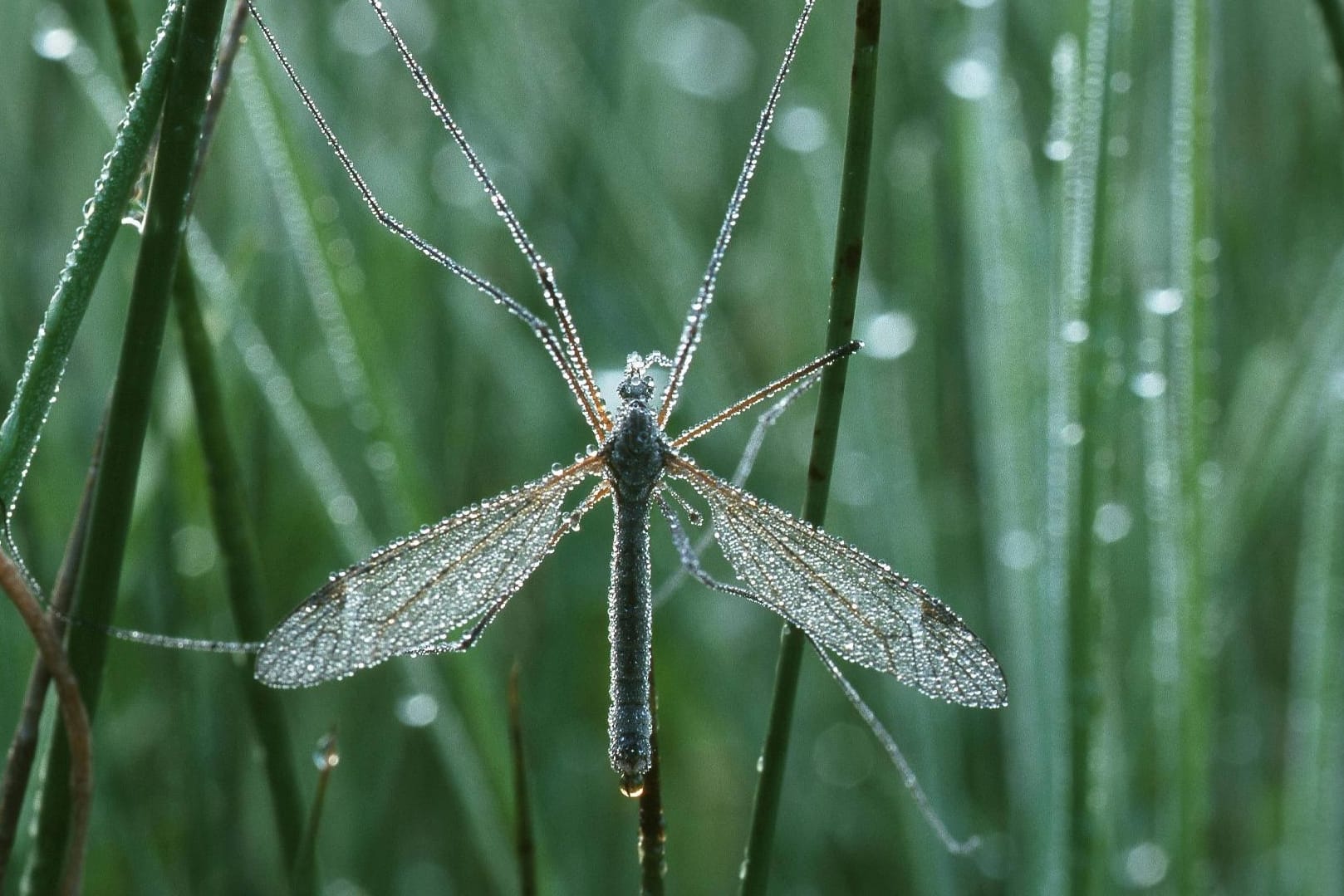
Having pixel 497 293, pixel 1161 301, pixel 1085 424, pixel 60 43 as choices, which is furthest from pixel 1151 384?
pixel 60 43

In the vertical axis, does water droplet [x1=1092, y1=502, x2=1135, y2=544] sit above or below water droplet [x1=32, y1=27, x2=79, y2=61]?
below

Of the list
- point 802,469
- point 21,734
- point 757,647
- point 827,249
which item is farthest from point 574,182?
point 21,734

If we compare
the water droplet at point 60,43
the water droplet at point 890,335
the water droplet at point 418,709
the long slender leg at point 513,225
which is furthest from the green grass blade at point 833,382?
the water droplet at point 60,43

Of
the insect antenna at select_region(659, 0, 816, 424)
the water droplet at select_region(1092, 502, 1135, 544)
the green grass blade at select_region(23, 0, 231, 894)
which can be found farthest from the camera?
the water droplet at select_region(1092, 502, 1135, 544)

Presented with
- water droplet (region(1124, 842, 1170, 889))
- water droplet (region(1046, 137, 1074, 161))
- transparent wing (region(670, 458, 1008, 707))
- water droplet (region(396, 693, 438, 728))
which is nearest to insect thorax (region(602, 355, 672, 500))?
transparent wing (region(670, 458, 1008, 707))

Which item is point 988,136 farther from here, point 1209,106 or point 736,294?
point 736,294

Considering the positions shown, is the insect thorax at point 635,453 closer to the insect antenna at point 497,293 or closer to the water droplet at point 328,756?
the insect antenna at point 497,293

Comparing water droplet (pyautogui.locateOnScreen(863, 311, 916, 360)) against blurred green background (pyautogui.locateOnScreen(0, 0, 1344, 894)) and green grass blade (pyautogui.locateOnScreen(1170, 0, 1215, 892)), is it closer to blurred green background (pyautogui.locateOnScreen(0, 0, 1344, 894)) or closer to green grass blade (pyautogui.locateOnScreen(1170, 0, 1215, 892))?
blurred green background (pyautogui.locateOnScreen(0, 0, 1344, 894))
